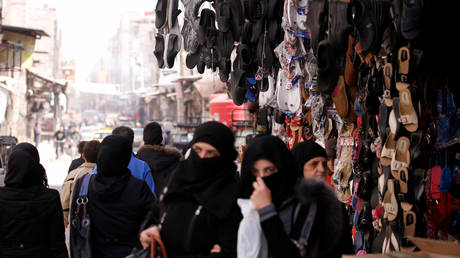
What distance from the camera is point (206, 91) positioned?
421 inches

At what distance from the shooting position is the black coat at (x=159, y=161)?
5.07m

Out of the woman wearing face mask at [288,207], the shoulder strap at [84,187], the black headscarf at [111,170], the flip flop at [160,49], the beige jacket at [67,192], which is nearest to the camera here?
the woman wearing face mask at [288,207]

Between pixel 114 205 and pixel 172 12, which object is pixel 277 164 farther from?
pixel 172 12

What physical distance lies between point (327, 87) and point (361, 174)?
94 centimetres

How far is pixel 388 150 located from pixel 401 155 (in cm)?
15

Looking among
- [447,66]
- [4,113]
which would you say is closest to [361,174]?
[447,66]

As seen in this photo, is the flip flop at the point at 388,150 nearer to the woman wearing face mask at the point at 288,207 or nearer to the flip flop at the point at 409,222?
the flip flop at the point at 409,222

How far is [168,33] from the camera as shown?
584cm

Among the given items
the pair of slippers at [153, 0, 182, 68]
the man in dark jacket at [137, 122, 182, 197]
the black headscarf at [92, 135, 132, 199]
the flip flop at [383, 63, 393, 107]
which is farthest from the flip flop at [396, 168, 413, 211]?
the pair of slippers at [153, 0, 182, 68]

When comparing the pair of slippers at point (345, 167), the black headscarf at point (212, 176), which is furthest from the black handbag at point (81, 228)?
the pair of slippers at point (345, 167)

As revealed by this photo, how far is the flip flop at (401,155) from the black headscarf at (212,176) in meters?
1.15

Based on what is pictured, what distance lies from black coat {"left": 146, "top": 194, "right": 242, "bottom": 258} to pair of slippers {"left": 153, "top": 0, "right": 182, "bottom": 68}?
3.47 meters

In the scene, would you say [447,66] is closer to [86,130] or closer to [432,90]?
[432,90]

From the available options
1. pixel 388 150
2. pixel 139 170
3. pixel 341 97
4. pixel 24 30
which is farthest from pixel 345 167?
pixel 24 30
